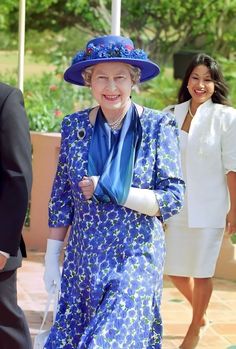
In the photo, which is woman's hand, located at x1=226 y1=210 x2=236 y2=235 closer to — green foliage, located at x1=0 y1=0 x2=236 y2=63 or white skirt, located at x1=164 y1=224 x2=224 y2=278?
white skirt, located at x1=164 y1=224 x2=224 y2=278

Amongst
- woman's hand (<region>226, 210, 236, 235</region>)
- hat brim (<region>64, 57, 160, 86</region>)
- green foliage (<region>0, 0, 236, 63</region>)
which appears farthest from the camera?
green foliage (<region>0, 0, 236, 63</region>)

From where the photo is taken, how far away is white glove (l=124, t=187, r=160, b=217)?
3766 mm

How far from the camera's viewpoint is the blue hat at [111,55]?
3.87 meters

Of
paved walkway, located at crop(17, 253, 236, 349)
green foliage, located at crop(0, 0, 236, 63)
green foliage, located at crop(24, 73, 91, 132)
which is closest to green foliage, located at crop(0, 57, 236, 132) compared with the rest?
green foliage, located at crop(24, 73, 91, 132)

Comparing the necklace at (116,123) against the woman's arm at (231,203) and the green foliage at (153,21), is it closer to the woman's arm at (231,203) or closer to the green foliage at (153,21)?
the woman's arm at (231,203)

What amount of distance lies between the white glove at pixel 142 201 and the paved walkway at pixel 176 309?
6.94 ft

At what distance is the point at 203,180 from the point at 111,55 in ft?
5.93

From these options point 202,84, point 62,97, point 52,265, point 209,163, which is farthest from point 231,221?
point 62,97

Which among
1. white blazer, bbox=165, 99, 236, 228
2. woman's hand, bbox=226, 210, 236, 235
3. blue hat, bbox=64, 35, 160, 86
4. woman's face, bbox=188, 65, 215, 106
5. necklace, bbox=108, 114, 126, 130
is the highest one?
blue hat, bbox=64, 35, 160, 86

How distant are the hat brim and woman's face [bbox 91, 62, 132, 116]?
4 cm

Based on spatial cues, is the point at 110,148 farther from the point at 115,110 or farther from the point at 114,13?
the point at 114,13

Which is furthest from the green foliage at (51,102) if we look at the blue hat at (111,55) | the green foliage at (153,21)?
the blue hat at (111,55)

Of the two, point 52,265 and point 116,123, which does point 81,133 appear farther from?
point 52,265

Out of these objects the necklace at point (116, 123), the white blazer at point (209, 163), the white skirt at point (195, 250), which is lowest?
the white skirt at point (195, 250)
